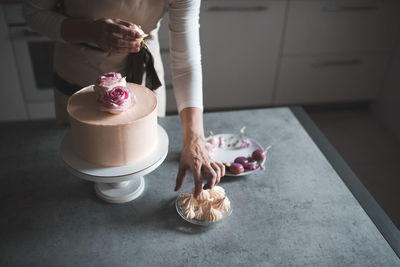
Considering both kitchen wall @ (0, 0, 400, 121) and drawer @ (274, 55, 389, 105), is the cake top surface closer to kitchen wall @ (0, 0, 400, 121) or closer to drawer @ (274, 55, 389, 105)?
kitchen wall @ (0, 0, 400, 121)

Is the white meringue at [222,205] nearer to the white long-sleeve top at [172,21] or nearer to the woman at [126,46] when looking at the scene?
the woman at [126,46]

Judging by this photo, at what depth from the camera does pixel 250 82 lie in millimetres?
2555

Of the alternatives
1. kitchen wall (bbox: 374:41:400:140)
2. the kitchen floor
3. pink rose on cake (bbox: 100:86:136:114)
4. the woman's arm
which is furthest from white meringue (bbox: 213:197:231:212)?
kitchen wall (bbox: 374:41:400:140)

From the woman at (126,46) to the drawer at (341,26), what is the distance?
53.1 inches

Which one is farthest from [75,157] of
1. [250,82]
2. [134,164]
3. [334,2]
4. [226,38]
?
[334,2]

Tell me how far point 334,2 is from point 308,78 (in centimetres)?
52

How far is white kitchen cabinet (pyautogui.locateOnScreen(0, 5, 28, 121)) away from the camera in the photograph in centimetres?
206

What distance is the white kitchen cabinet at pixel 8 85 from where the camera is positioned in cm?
206

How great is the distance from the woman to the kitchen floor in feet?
4.82

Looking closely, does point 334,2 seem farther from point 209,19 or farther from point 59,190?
point 59,190

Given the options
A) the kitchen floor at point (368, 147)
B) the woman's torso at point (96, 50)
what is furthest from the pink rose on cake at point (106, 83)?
the kitchen floor at point (368, 147)

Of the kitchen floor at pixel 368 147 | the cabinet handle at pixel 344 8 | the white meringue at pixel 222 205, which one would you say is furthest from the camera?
the cabinet handle at pixel 344 8

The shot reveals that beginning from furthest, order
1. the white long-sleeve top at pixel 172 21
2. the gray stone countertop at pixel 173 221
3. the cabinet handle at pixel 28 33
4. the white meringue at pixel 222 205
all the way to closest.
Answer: the cabinet handle at pixel 28 33, the white long-sleeve top at pixel 172 21, the white meringue at pixel 222 205, the gray stone countertop at pixel 173 221

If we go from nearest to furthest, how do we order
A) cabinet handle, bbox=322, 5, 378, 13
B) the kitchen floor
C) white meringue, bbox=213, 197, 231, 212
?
white meringue, bbox=213, 197, 231, 212
the kitchen floor
cabinet handle, bbox=322, 5, 378, 13
